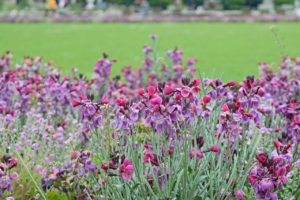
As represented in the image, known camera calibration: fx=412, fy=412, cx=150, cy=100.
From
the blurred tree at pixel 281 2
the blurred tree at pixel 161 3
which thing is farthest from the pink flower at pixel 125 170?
the blurred tree at pixel 281 2

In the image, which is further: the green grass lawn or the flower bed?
the green grass lawn

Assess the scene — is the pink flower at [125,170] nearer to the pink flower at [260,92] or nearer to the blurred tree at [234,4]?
the pink flower at [260,92]

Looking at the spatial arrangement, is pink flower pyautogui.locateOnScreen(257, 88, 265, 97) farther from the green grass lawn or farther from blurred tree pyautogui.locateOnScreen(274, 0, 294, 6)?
blurred tree pyautogui.locateOnScreen(274, 0, 294, 6)

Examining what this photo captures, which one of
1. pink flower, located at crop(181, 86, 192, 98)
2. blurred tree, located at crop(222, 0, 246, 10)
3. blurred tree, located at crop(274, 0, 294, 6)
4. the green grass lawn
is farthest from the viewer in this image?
blurred tree, located at crop(274, 0, 294, 6)

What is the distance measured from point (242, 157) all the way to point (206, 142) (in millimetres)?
279

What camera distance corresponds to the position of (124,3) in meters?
53.1

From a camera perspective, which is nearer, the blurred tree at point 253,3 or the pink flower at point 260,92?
the pink flower at point 260,92

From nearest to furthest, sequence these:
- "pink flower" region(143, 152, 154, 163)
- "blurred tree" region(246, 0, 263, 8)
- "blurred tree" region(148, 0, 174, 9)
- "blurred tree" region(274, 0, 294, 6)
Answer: "pink flower" region(143, 152, 154, 163) < "blurred tree" region(246, 0, 263, 8) < "blurred tree" region(274, 0, 294, 6) < "blurred tree" region(148, 0, 174, 9)

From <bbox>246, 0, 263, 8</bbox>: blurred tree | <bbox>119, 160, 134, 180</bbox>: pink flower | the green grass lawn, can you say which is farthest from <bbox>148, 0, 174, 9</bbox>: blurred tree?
<bbox>119, 160, 134, 180</bbox>: pink flower

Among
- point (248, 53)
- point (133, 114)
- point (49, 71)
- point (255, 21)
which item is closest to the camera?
point (133, 114)

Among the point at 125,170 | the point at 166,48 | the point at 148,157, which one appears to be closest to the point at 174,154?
the point at 148,157

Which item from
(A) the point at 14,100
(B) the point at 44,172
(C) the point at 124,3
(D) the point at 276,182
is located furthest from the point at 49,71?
(C) the point at 124,3

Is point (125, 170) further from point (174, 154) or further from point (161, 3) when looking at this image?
point (161, 3)

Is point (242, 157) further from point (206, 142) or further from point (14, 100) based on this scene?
point (14, 100)
